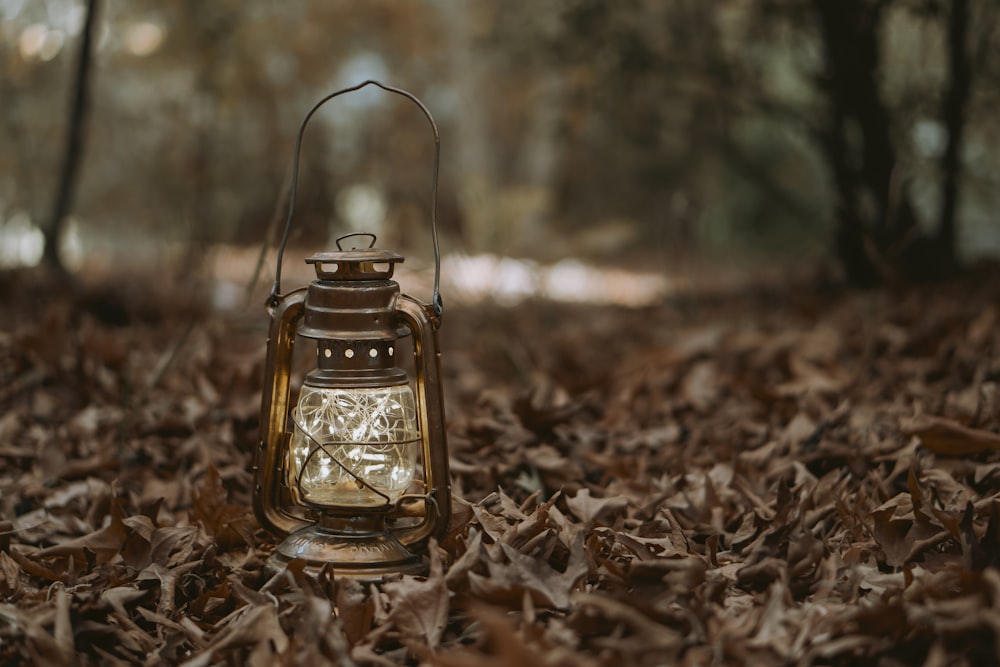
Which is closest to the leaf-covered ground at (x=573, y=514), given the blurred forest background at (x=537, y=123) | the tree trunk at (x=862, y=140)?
the blurred forest background at (x=537, y=123)

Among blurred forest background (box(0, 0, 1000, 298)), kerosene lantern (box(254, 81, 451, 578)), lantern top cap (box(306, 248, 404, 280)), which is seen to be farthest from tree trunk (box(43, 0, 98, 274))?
lantern top cap (box(306, 248, 404, 280))

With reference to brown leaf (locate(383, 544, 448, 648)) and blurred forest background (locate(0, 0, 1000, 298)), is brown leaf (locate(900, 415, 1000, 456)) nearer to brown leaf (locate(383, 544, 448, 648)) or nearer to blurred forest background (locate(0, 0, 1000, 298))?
brown leaf (locate(383, 544, 448, 648))

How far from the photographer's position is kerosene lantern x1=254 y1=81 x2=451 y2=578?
1.81 meters

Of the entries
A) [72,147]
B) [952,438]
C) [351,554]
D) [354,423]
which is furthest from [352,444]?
[72,147]

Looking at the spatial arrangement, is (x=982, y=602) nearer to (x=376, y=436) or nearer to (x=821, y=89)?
(x=376, y=436)

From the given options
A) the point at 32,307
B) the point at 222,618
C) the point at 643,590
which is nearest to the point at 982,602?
the point at 643,590

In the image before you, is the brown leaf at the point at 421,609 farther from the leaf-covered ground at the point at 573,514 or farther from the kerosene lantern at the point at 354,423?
the kerosene lantern at the point at 354,423

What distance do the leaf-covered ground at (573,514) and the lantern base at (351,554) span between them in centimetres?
4

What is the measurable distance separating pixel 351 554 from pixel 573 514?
0.55 meters

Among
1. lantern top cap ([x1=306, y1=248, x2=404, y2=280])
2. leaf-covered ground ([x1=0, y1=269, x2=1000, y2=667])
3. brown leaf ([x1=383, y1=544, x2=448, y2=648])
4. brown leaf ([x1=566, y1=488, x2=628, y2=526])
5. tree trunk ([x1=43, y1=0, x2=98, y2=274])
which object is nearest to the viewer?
leaf-covered ground ([x1=0, y1=269, x2=1000, y2=667])

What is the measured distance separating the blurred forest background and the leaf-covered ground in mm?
700

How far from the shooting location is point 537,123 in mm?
14586

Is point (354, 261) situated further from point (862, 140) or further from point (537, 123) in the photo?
point (537, 123)

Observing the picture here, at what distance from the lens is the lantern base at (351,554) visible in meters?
1.80
